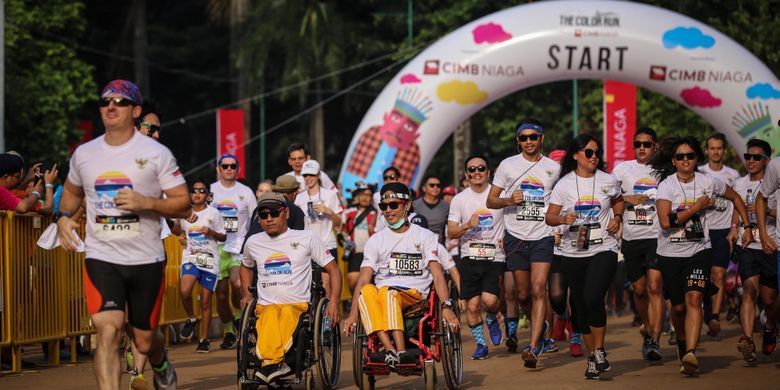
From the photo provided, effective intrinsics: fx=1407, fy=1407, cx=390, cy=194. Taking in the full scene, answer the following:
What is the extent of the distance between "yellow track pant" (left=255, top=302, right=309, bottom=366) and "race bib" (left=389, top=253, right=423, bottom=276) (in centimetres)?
75

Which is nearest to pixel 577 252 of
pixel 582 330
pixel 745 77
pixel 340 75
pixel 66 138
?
pixel 582 330

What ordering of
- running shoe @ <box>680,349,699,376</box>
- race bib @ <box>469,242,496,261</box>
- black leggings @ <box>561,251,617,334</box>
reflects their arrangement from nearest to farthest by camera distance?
running shoe @ <box>680,349,699,376</box> < black leggings @ <box>561,251,617,334</box> < race bib @ <box>469,242,496,261</box>

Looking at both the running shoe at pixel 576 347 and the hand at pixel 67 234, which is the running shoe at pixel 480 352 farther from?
the hand at pixel 67 234

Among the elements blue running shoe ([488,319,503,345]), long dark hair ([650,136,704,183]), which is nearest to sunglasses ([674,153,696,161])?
long dark hair ([650,136,704,183])

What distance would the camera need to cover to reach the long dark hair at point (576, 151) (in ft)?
39.9

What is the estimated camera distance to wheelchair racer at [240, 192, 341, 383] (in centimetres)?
1083

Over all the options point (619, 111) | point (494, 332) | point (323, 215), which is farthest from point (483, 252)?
point (619, 111)

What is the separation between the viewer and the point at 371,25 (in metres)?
49.2

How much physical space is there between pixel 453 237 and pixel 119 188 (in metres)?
5.97

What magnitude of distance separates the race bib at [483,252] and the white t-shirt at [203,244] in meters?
2.81

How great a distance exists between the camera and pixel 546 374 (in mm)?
12148

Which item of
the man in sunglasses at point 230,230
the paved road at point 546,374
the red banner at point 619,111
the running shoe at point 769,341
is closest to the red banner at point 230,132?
the red banner at point 619,111

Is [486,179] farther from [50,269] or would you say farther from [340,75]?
[340,75]

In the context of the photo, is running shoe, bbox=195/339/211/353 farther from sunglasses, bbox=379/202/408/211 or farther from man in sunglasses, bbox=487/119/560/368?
sunglasses, bbox=379/202/408/211
